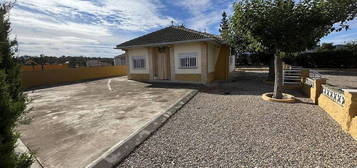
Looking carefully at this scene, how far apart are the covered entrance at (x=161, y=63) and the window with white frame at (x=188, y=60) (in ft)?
4.27

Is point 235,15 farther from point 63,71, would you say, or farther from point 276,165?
point 63,71

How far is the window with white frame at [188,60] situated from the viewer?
1156cm

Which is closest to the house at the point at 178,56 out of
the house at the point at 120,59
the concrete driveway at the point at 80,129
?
the concrete driveway at the point at 80,129

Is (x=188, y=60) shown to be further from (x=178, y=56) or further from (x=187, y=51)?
(x=178, y=56)

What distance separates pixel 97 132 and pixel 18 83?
Answer: 2183mm

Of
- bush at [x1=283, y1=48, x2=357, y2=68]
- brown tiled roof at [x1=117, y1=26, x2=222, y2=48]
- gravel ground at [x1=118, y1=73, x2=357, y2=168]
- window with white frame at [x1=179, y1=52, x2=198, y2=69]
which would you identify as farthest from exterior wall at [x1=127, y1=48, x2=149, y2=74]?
bush at [x1=283, y1=48, x2=357, y2=68]

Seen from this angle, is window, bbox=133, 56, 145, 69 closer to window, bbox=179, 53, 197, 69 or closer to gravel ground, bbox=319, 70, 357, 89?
window, bbox=179, 53, 197, 69

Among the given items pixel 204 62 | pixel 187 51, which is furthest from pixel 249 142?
pixel 187 51

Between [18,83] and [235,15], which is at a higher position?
[235,15]

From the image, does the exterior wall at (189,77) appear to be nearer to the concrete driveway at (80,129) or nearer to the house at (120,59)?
the concrete driveway at (80,129)

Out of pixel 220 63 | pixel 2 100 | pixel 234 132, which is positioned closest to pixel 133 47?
pixel 220 63

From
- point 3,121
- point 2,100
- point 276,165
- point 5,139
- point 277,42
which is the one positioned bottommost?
point 276,165

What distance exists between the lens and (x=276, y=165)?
2680mm

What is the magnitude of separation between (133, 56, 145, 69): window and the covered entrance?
122cm
